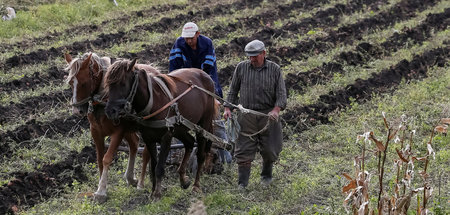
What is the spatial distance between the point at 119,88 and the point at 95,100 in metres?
0.51

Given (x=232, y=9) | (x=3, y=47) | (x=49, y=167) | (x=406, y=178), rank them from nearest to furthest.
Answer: (x=406, y=178) < (x=49, y=167) < (x=3, y=47) < (x=232, y=9)

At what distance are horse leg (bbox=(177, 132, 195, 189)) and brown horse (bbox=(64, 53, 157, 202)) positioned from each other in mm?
631

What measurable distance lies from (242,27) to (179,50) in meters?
7.87

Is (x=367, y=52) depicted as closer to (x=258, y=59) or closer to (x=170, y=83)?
(x=258, y=59)

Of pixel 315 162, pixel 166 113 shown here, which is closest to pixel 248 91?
pixel 166 113

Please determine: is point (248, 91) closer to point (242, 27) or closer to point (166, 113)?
point (166, 113)

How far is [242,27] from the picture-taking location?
51.4 ft

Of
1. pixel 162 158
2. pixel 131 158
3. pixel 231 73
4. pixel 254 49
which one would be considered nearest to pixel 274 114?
pixel 254 49

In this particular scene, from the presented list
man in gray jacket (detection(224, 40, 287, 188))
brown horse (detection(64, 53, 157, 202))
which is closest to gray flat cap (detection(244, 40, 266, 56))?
man in gray jacket (detection(224, 40, 287, 188))

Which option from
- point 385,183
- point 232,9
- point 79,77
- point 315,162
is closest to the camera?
point 79,77

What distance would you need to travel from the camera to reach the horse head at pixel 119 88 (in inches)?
243

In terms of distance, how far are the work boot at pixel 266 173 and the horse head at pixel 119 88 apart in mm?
2006

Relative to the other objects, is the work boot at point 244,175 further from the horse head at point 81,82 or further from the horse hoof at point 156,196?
the horse head at point 81,82

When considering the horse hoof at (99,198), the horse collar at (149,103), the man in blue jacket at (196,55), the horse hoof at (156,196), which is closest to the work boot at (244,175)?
the man in blue jacket at (196,55)
